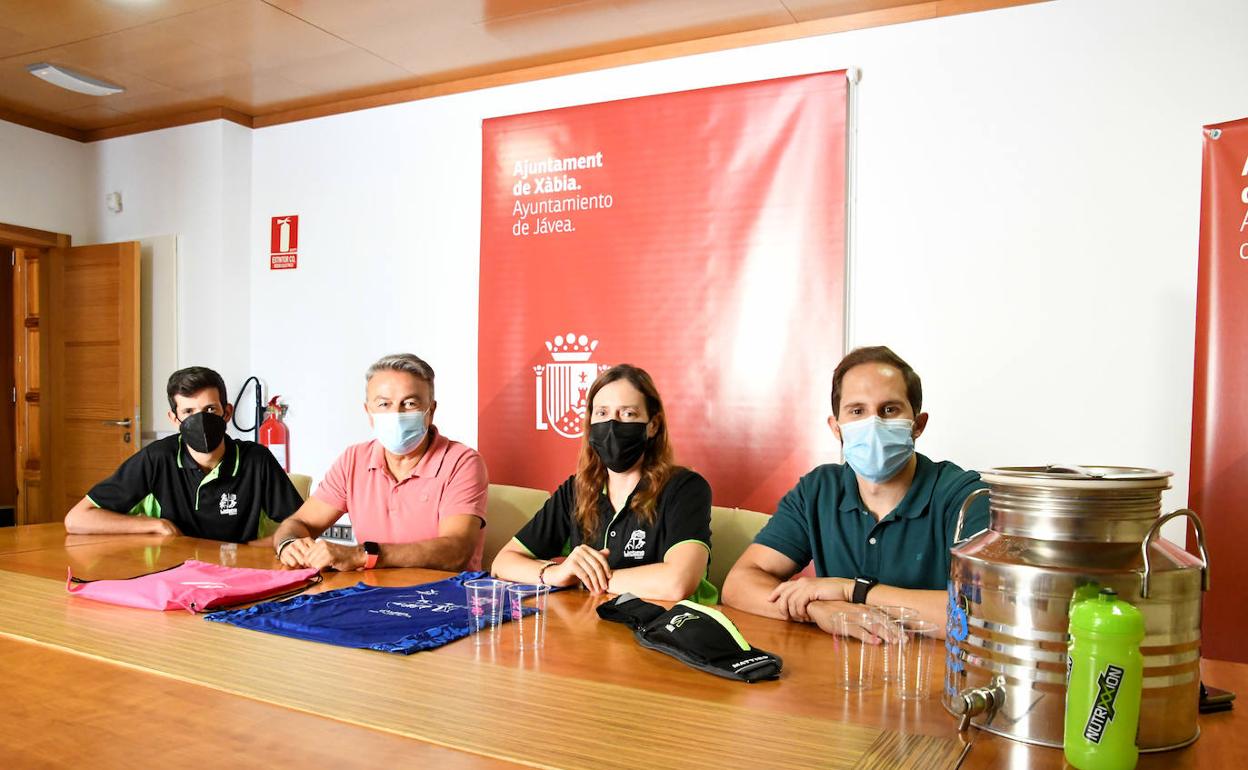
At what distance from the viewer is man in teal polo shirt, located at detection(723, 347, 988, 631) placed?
2064mm

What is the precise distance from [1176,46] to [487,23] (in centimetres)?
258

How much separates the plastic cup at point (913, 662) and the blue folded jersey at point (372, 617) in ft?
2.38

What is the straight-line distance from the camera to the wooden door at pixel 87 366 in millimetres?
5210

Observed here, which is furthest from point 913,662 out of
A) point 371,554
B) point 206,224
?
point 206,224

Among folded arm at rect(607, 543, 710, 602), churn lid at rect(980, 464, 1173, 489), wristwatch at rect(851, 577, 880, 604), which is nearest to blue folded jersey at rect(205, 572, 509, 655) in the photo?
folded arm at rect(607, 543, 710, 602)

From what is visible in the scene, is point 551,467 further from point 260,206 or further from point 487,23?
point 260,206

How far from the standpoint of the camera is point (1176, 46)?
3.10 m

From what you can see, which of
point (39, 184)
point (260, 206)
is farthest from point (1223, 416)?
A: point (39, 184)

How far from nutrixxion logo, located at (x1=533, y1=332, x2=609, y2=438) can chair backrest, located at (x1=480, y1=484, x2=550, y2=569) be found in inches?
46.8

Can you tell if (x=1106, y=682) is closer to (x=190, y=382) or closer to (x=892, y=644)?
(x=892, y=644)

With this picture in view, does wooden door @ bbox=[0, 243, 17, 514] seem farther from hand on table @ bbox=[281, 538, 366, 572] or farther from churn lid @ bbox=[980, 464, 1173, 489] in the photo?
churn lid @ bbox=[980, 464, 1173, 489]

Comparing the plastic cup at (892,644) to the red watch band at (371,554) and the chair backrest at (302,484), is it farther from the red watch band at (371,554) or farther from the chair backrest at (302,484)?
the chair backrest at (302,484)

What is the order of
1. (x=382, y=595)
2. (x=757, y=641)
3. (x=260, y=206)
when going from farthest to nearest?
(x=260, y=206)
(x=382, y=595)
(x=757, y=641)

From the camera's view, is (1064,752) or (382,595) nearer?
(1064,752)
